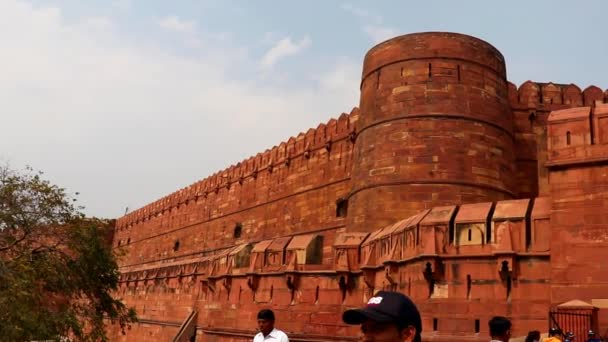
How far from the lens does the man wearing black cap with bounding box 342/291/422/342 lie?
1.52m

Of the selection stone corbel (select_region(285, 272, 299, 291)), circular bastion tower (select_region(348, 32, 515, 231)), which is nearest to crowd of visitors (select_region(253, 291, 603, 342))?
stone corbel (select_region(285, 272, 299, 291))

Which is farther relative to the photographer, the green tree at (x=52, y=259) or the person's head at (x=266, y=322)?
the green tree at (x=52, y=259)

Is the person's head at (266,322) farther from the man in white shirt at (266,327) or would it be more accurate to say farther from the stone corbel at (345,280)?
the stone corbel at (345,280)

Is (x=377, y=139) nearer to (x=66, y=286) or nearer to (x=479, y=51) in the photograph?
(x=479, y=51)

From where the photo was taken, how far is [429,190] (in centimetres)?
1000

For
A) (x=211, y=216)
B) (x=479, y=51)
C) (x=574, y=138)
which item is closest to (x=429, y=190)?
(x=479, y=51)

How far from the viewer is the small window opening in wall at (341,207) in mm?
14328

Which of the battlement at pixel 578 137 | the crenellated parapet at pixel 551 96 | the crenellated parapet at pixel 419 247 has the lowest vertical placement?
the crenellated parapet at pixel 419 247

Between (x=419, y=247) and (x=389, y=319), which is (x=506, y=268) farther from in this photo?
(x=389, y=319)

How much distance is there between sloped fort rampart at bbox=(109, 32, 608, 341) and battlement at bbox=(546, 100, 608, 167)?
1 cm

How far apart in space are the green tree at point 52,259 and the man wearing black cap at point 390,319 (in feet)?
25.4

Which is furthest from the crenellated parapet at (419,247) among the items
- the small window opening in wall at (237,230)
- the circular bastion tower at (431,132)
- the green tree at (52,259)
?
the small window opening in wall at (237,230)

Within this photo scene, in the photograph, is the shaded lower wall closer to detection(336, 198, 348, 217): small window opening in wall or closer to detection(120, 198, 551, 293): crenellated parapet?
detection(120, 198, 551, 293): crenellated parapet

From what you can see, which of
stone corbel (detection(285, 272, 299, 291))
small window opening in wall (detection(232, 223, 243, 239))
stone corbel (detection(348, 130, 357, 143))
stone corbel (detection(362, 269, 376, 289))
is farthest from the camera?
small window opening in wall (detection(232, 223, 243, 239))
